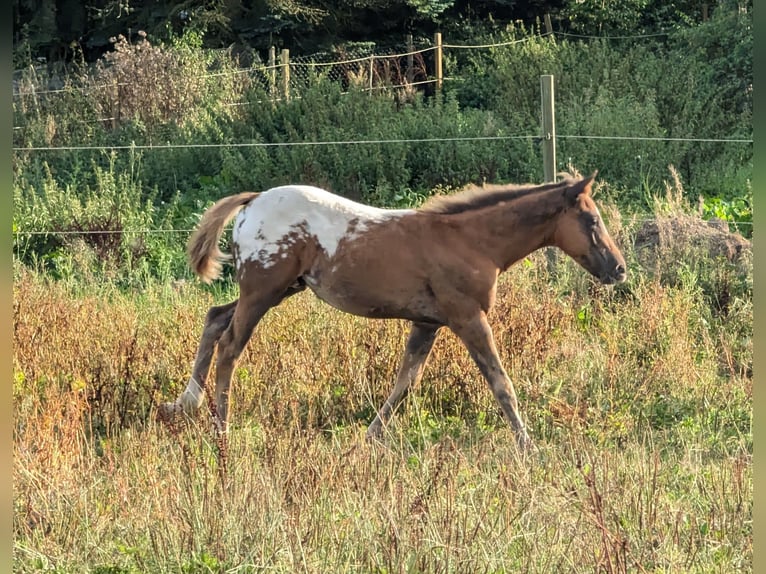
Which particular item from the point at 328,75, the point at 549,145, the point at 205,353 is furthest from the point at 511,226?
the point at 328,75

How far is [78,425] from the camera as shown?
5023 millimetres

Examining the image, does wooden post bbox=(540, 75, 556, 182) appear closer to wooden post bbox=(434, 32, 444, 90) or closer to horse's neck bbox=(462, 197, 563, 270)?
horse's neck bbox=(462, 197, 563, 270)

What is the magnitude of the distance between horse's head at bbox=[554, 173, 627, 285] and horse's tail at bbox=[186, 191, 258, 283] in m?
1.78

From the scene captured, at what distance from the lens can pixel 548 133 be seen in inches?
364

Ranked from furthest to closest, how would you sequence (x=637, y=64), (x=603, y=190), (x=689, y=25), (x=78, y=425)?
(x=689, y=25), (x=637, y=64), (x=603, y=190), (x=78, y=425)

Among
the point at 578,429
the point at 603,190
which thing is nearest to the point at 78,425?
the point at 578,429

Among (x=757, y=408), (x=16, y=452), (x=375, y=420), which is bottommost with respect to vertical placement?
(x=375, y=420)

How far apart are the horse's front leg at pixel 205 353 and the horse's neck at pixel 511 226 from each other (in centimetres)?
157

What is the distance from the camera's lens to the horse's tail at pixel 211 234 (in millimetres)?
6109

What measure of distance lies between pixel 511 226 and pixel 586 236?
424 millimetres

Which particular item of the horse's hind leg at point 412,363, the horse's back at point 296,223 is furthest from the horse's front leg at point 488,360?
the horse's back at point 296,223

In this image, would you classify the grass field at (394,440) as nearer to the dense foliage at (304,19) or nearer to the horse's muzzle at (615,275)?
the horse's muzzle at (615,275)

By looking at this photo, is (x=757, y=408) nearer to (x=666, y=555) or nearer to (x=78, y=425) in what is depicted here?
(x=666, y=555)

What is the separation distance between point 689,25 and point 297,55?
8713 millimetres
